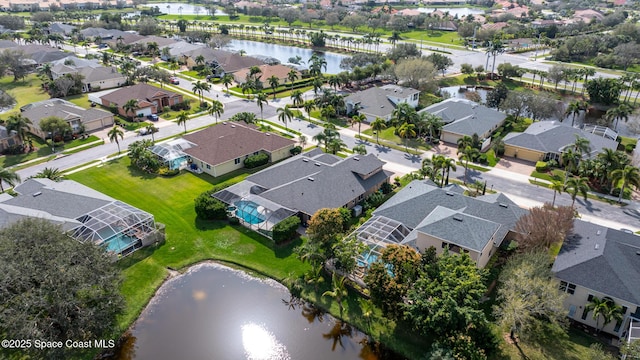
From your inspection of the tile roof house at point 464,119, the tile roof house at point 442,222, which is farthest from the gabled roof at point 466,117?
the tile roof house at point 442,222

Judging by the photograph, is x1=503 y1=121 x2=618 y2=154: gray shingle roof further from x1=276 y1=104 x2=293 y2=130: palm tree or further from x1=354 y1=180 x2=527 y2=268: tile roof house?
x1=276 y1=104 x2=293 y2=130: palm tree

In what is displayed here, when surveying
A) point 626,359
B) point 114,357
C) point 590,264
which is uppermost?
point 590,264

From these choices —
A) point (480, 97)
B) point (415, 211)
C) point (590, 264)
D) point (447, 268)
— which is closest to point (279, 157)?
point (415, 211)

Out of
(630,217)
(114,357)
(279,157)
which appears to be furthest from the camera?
(279,157)

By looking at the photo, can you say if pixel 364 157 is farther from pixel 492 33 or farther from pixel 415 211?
pixel 492 33

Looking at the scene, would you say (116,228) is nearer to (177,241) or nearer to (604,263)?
(177,241)

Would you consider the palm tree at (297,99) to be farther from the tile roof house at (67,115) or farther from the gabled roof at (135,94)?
the tile roof house at (67,115)

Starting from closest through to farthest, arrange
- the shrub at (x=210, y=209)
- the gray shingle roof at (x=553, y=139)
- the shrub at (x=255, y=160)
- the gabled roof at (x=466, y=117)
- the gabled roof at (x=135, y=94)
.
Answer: the shrub at (x=210, y=209) → the shrub at (x=255, y=160) → the gray shingle roof at (x=553, y=139) → the gabled roof at (x=466, y=117) → the gabled roof at (x=135, y=94)
